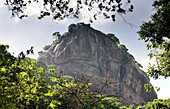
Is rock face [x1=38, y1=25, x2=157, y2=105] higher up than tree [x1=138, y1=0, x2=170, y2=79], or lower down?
higher up

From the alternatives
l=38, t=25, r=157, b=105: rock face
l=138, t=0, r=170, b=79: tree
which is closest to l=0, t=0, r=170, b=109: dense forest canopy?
l=138, t=0, r=170, b=79: tree

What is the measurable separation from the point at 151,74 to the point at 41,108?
729cm

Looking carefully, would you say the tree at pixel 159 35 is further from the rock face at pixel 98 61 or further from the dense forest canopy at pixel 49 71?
the rock face at pixel 98 61

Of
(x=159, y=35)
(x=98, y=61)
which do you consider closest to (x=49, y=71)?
(x=159, y=35)

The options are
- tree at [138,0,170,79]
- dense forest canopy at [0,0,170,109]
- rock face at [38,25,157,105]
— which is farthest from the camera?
rock face at [38,25,157,105]

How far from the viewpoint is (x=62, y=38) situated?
75438mm

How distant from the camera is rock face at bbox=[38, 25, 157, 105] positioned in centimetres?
6438

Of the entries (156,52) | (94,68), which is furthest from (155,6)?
(94,68)

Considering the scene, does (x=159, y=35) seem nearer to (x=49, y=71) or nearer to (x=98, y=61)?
(x=49, y=71)

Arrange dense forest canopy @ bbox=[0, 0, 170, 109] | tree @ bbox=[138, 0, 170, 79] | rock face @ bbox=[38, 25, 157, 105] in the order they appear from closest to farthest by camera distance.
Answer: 1. dense forest canopy @ bbox=[0, 0, 170, 109]
2. tree @ bbox=[138, 0, 170, 79]
3. rock face @ bbox=[38, 25, 157, 105]

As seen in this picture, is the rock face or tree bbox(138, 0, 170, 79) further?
the rock face

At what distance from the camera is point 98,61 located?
6600 centimetres

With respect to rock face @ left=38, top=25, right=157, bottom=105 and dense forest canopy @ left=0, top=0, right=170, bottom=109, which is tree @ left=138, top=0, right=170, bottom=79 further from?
rock face @ left=38, top=25, right=157, bottom=105

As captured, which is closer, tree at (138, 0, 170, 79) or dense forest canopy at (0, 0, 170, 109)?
dense forest canopy at (0, 0, 170, 109)
